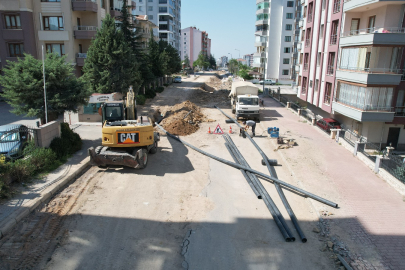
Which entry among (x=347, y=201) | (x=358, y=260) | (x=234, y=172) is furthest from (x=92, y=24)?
(x=358, y=260)

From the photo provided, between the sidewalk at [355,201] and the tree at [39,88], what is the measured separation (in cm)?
1225

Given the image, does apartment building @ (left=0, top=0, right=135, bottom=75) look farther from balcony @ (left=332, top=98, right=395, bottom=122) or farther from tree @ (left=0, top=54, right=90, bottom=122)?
balcony @ (left=332, top=98, right=395, bottom=122)

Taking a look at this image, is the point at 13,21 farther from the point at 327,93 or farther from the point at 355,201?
the point at 355,201

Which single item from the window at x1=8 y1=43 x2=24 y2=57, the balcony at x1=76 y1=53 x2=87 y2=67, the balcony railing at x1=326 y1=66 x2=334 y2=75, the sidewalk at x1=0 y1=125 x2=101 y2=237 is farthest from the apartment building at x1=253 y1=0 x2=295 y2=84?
the sidewalk at x1=0 y1=125 x2=101 y2=237

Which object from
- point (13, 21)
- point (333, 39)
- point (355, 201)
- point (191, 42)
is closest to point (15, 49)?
point (13, 21)

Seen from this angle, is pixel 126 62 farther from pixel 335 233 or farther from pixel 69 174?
pixel 335 233

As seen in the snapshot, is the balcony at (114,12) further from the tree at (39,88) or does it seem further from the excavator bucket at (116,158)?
the excavator bucket at (116,158)

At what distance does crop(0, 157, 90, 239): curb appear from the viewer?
8945 millimetres

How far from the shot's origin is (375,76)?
20.2 meters

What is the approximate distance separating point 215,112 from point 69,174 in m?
20.1

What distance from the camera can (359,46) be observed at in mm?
21594

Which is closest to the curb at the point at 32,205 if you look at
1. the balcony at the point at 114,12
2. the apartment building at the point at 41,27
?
the apartment building at the point at 41,27

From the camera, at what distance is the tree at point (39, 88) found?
15.6 m

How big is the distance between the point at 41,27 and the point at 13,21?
9.13 ft
